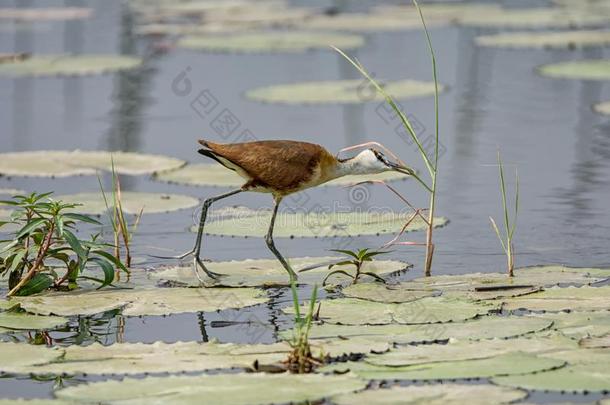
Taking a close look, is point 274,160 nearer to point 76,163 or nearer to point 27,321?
point 27,321

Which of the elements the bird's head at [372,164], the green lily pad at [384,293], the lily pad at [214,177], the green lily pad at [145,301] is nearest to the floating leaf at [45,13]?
the lily pad at [214,177]

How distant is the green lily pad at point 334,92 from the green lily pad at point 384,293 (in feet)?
17.2

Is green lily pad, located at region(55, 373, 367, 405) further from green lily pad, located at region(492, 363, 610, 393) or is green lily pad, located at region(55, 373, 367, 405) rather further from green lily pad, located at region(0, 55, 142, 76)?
green lily pad, located at region(0, 55, 142, 76)

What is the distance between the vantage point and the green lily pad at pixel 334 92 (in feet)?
37.1

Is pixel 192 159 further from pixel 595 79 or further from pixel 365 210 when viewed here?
pixel 595 79

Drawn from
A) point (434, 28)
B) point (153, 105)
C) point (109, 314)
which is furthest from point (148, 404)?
point (434, 28)

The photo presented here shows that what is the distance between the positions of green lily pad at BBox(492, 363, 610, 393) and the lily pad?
4.05 m

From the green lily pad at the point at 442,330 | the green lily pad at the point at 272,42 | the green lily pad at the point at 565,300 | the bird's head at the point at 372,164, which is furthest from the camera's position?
the green lily pad at the point at 272,42

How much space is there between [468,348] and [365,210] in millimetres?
3141

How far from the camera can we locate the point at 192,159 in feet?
31.4

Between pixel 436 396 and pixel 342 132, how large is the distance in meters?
6.09

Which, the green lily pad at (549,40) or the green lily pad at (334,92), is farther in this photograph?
the green lily pad at (549,40)

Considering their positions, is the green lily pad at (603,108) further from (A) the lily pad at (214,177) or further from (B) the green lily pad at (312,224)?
(B) the green lily pad at (312,224)

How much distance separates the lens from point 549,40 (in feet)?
45.8
